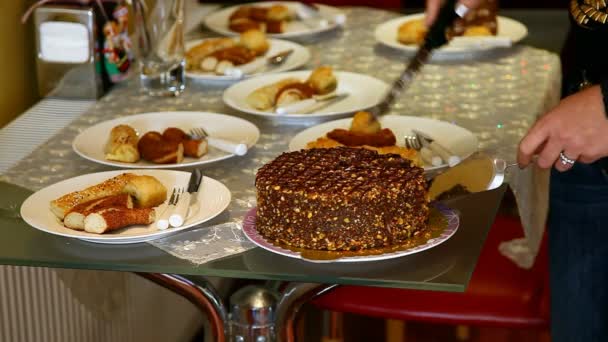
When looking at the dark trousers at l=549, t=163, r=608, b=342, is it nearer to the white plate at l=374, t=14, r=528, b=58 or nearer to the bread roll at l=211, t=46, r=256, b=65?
the white plate at l=374, t=14, r=528, b=58

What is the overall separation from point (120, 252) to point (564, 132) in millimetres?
590

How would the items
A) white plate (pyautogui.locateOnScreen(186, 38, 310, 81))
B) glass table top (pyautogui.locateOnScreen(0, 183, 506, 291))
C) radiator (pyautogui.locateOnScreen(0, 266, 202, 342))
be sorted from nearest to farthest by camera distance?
1. glass table top (pyautogui.locateOnScreen(0, 183, 506, 291))
2. radiator (pyautogui.locateOnScreen(0, 266, 202, 342))
3. white plate (pyautogui.locateOnScreen(186, 38, 310, 81))

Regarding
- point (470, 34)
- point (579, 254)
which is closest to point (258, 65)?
point (470, 34)

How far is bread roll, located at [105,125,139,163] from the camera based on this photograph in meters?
1.49

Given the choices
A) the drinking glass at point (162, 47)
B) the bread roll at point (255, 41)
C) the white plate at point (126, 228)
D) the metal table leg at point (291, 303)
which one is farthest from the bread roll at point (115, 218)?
the bread roll at point (255, 41)

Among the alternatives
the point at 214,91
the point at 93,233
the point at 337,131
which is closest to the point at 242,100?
the point at 214,91

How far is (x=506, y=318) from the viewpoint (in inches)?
71.1

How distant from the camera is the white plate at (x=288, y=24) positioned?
228 centimetres

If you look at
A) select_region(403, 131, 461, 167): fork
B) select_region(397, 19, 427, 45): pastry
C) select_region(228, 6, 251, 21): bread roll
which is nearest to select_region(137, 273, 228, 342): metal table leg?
select_region(403, 131, 461, 167): fork

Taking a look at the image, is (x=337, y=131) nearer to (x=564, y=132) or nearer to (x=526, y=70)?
(x=564, y=132)

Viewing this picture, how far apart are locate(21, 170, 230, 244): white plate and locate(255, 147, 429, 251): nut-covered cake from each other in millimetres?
98

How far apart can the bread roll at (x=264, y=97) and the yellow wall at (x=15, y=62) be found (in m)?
0.46

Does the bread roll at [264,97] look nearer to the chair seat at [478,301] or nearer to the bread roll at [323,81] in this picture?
the bread roll at [323,81]

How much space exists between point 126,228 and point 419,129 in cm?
60
